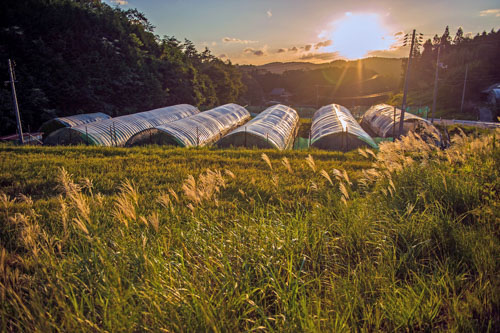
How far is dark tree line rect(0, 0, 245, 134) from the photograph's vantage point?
22859 mm

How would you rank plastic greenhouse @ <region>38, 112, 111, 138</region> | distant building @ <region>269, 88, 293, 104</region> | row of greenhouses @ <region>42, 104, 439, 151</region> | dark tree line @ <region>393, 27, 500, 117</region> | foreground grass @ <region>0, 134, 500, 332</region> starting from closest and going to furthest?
foreground grass @ <region>0, 134, 500, 332</region>
row of greenhouses @ <region>42, 104, 439, 151</region>
plastic greenhouse @ <region>38, 112, 111, 138</region>
dark tree line @ <region>393, 27, 500, 117</region>
distant building @ <region>269, 88, 293, 104</region>

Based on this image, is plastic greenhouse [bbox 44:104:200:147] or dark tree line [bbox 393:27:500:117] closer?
plastic greenhouse [bbox 44:104:200:147]

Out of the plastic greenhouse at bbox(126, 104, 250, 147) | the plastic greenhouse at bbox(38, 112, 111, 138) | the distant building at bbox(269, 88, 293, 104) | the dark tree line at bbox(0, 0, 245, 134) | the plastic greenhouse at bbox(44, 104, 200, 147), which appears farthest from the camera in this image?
the distant building at bbox(269, 88, 293, 104)

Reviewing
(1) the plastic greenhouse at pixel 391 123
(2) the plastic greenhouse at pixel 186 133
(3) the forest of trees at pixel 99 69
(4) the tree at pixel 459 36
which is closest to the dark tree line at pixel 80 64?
(3) the forest of trees at pixel 99 69

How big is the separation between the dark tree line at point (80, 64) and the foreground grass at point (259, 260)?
21151mm

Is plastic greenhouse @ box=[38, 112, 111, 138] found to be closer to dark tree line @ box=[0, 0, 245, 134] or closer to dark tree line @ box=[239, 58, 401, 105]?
dark tree line @ box=[0, 0, 245, 134]

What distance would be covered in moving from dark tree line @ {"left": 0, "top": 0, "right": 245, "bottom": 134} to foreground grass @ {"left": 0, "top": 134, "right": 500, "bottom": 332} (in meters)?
21.2

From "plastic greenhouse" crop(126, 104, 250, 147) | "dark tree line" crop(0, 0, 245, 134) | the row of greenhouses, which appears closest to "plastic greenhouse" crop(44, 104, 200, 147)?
the row of greenhouses

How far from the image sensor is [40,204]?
5.08 m

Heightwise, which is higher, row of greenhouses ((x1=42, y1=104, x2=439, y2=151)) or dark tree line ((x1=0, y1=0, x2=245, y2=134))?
dark tree line ((x1=0, y1=0, x2=245, y2=134))

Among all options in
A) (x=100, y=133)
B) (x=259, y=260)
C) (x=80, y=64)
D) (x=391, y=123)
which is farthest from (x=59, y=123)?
(x=391, y=123)

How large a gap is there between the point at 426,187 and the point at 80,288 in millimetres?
→ 4707

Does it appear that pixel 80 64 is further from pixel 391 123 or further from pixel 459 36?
pixel 459 36

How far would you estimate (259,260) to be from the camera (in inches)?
115
